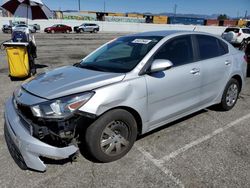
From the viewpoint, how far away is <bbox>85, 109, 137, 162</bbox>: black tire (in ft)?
9.43

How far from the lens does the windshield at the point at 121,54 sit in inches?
137

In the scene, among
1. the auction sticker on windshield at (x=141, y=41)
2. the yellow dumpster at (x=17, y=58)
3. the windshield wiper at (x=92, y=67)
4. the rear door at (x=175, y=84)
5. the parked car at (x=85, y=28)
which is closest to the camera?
the rear door at (x=175, y=84)

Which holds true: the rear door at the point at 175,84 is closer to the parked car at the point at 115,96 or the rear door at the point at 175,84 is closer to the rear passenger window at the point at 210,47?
the parked car at the point at 115,96

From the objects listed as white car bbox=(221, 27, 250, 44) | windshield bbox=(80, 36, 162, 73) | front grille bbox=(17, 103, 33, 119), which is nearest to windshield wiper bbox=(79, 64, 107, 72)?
windshield bbox=(80, 36, 162, 73)

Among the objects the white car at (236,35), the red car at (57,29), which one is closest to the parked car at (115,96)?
the white car at (236,35)

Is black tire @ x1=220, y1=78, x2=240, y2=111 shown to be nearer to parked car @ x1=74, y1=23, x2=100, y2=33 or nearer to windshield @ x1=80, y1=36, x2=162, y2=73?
windshield @ x1=80, y1=36, x2=162, y2=73

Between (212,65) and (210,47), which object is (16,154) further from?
(210,47)

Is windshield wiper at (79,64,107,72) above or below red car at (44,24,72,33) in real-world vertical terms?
below

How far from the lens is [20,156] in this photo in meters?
2.83

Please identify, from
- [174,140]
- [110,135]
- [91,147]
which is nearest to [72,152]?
[91,147]

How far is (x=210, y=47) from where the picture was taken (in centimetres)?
438

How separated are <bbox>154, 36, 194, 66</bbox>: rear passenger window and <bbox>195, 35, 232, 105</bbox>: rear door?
0.75 ft

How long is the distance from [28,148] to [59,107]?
1.78ft

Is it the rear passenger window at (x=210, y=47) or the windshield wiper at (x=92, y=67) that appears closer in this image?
the windshield wiper at (x=92, y=67)
